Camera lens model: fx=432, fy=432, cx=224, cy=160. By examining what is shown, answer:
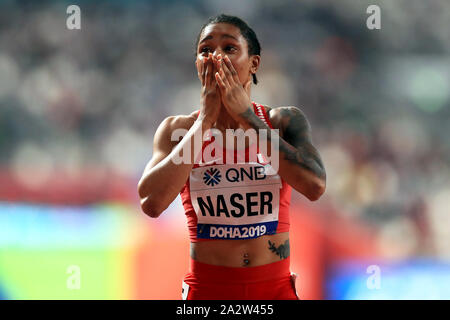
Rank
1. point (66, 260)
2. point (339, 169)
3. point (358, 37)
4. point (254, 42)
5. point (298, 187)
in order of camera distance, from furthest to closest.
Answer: point (358, 37), point (339, 169), point (66, 260), point (254, 42), point (298, 187)

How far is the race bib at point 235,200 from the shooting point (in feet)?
5.29

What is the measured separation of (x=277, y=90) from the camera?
4059 millimetres

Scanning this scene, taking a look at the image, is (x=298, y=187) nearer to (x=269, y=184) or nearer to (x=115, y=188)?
(x=269, y=184)

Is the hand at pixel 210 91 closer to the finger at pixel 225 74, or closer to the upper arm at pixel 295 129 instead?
the finger at pixel 225 74

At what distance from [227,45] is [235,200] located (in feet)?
2.05

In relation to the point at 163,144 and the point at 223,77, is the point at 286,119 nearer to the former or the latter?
the point at 223,77

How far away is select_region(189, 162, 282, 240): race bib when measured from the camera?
5.29 ft

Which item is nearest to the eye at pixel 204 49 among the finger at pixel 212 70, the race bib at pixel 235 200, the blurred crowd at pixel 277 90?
the finger at pixel 212 70

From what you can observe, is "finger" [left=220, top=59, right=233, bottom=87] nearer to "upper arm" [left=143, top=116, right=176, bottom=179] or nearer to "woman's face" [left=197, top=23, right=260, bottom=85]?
"woman's face" [left=197, top=23, right=260, bottom=85]

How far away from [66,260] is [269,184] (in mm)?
2478

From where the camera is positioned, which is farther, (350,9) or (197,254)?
(350,9)

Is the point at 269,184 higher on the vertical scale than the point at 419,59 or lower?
lower
